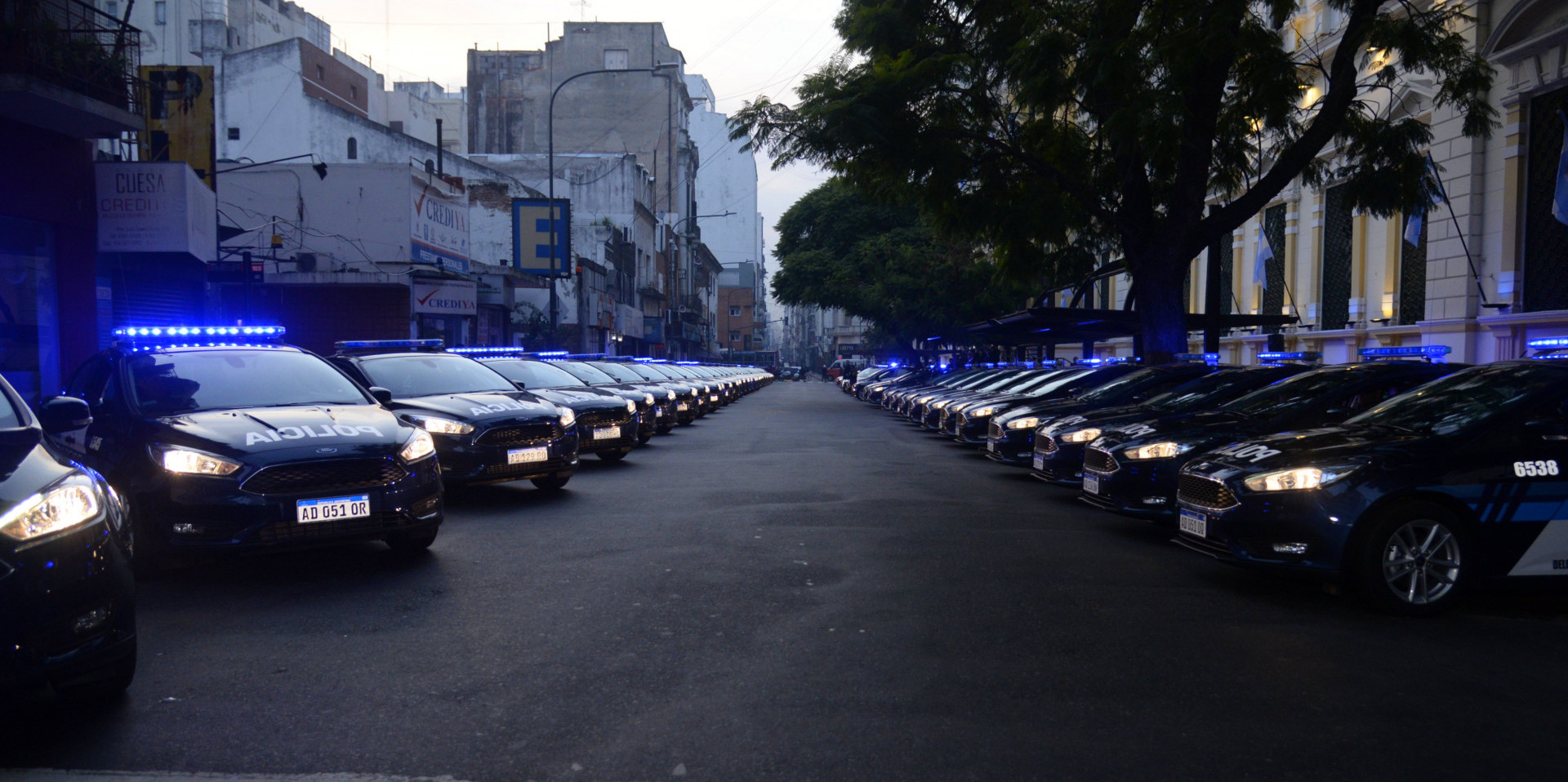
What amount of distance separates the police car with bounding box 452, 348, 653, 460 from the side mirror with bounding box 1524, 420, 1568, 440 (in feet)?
31.4

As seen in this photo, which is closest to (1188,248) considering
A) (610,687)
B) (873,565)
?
(873,565)

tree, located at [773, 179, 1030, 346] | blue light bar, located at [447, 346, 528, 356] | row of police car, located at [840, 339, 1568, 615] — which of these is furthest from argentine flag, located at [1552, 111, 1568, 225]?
tree, located at [773, 179, 1030, 346]

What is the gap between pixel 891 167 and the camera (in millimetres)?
16984

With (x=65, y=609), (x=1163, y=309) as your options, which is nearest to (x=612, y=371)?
(x=1163, y=309)

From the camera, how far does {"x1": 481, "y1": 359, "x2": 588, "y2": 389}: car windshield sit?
600 inches

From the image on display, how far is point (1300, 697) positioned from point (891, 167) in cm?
1318

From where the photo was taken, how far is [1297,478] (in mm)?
6402

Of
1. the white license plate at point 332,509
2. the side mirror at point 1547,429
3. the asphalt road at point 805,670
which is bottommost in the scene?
the asphalt road at point 805,670

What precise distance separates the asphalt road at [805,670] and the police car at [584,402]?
5642 mm

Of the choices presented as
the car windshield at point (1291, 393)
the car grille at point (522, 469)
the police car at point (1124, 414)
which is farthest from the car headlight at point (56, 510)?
the police car at point (1124, 414)

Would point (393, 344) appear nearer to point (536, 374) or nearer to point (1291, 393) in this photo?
point (536, 374)

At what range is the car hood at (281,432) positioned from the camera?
6855mm

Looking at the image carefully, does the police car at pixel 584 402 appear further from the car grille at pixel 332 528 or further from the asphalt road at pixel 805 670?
the car grille at pixel 332 528

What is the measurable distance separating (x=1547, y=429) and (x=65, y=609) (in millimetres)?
7059
